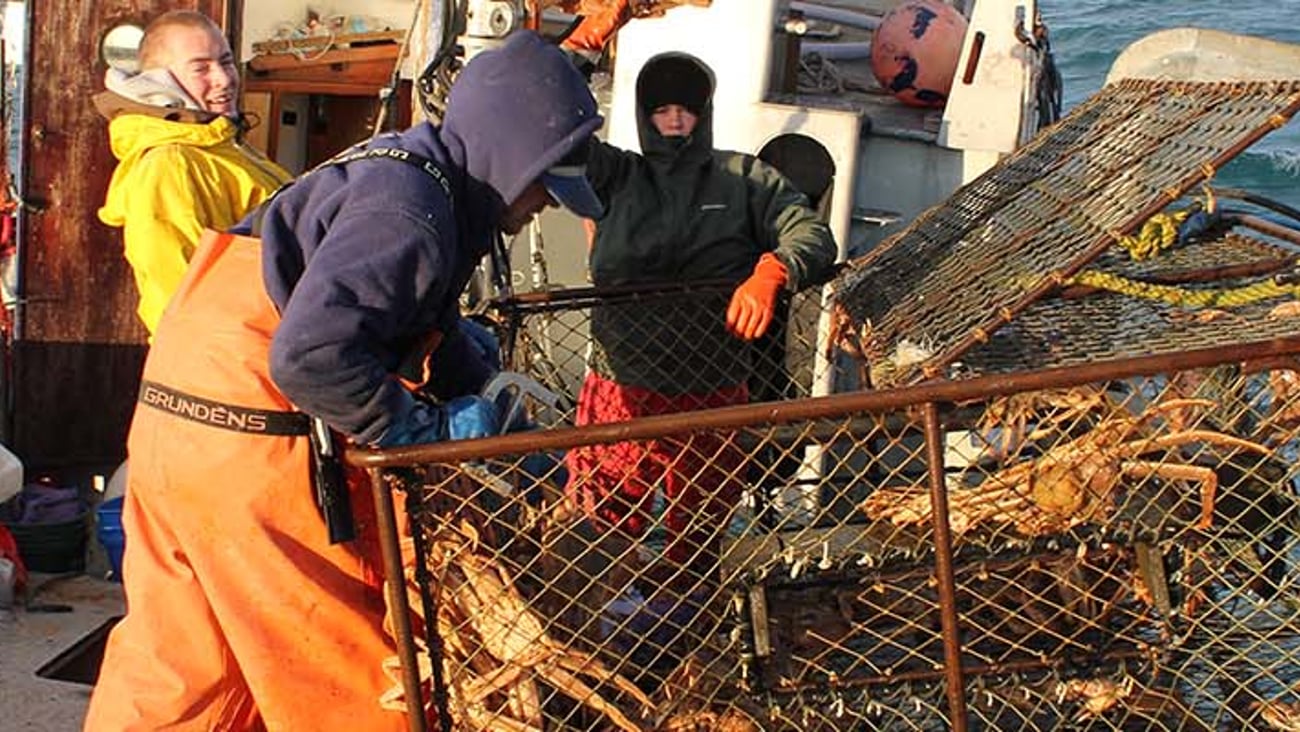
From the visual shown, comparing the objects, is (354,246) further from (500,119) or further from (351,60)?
(351,60)

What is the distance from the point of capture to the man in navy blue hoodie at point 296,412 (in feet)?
9.68

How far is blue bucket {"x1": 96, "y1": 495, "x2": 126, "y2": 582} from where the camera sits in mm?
5480

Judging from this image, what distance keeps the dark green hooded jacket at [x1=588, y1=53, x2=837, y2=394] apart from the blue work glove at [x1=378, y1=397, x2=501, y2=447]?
1.70 metres

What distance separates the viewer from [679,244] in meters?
4.91

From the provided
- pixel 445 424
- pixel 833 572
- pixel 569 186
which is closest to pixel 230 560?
pixel 445 424

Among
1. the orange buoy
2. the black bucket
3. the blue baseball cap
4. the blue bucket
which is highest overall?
the orange buoy

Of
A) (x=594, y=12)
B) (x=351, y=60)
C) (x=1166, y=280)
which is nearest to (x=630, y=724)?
(x=1166, y=280)

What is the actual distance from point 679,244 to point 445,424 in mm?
1981

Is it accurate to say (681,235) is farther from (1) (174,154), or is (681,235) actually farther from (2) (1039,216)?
(1) (174,154)

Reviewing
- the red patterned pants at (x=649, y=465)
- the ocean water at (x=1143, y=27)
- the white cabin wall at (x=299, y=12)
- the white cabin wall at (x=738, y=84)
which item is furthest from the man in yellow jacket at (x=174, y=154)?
the ocean water at (x=1143, y=27)

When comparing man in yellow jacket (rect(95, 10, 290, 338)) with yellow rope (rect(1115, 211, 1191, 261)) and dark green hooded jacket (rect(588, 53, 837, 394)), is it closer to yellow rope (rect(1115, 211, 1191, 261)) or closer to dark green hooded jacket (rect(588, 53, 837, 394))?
dark green hooded jacket (rect(588, 53, 837, 394))

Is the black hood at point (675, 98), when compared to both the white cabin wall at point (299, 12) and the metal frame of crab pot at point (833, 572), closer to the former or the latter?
the metal frame of crab pot at point (833, 572)

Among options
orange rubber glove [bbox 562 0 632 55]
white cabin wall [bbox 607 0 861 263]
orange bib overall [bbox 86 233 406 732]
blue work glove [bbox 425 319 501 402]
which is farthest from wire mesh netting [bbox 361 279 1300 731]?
white cabin wall [bbox 607 0 861 263]

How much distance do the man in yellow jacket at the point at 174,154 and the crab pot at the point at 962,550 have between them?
1796 millimetres
